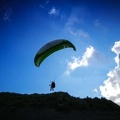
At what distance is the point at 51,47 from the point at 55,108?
899 centimetres

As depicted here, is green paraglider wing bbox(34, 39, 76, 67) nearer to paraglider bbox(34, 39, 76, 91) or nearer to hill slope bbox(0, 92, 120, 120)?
paraglider bbox(34, 39, 76, 91)

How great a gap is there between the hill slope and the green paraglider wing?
679cm

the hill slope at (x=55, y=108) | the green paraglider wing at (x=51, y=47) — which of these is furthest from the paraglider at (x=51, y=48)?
the hill slope at (x=55, y=108)

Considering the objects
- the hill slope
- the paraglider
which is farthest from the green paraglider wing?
the hill slope

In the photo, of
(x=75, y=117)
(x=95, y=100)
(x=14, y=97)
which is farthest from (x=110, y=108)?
(x=14, y=97)

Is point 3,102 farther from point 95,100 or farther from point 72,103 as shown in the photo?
point 95,100

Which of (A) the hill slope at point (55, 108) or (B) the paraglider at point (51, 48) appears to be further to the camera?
(A) the hill slope at point (55, 108)

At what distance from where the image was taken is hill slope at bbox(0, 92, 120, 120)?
2639 cm

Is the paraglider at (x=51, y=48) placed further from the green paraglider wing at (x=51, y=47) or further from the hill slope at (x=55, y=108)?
the hill slope at (x=55, y=108)

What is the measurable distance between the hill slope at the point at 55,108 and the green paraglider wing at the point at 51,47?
22.3ft

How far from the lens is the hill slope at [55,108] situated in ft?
86.6

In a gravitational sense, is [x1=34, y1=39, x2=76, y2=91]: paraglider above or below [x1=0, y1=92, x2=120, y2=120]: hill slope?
above

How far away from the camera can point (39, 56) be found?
2250 cm

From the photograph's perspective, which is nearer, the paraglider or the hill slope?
the paraglider
